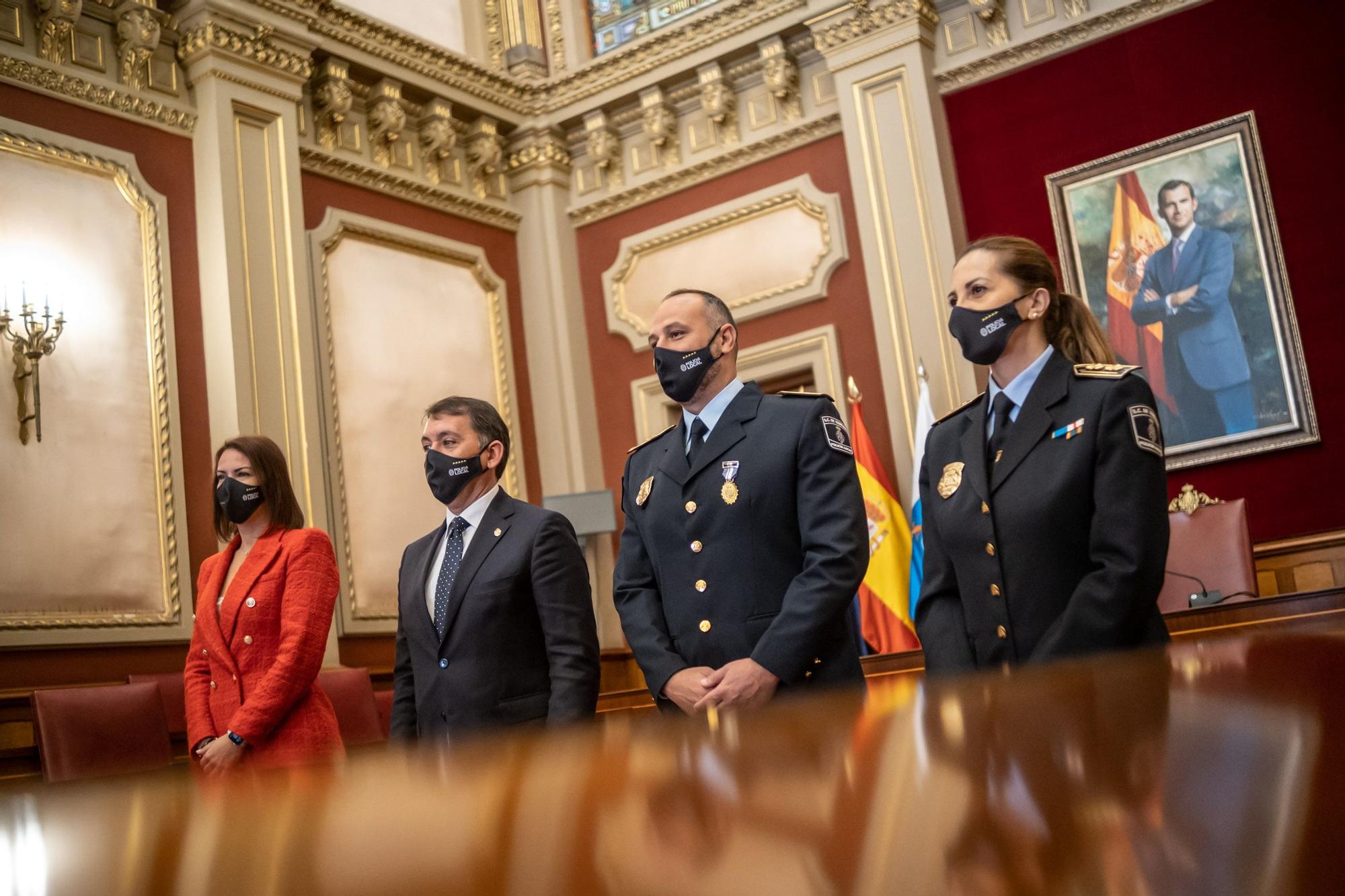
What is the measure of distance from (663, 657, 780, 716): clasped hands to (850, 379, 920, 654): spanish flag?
384 centimetres

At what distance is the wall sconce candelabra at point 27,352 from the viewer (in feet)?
16.7

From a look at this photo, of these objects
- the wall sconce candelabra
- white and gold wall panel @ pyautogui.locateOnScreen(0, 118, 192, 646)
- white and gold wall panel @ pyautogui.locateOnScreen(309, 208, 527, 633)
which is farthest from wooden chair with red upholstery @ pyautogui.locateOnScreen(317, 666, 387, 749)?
the wall sconce candelabra

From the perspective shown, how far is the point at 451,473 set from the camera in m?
2.94

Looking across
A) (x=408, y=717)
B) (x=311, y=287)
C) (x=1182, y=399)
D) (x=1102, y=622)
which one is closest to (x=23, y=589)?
(x=311, y=287)

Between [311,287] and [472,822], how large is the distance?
22.2 feet

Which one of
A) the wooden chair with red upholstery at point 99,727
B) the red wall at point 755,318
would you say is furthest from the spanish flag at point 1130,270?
the wooden chair with red upholstery at point 99,727

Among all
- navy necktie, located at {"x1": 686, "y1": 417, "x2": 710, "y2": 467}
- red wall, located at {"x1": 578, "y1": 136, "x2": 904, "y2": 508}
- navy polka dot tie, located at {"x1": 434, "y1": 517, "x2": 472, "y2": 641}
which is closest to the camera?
navy necktie, located at {"x1": 686, "y1": 417, "x2": 710, "y2": 467}

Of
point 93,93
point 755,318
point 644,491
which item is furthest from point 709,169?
point 644,491

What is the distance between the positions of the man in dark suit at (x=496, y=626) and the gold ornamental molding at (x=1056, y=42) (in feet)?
16.0

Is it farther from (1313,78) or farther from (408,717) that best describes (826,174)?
(408,717)

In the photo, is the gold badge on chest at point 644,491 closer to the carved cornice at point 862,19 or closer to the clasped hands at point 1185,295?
the clasped hands at point 1185,295

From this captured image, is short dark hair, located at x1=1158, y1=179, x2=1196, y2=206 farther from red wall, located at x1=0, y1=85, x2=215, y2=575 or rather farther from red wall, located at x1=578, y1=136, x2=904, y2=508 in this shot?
red wall, located at x1=0, y1=85, x2=215, y2=575

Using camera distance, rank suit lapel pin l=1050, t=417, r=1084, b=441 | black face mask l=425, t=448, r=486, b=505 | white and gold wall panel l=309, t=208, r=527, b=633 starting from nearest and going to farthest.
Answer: suit lapel pin l=1050, t=417, r=1084, b=441, black face mask l=425, t=448, r=486, b=505, white and gold wall panel l=309, t=208, r=527, b=633

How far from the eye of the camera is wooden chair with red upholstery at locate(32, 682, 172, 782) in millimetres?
3953
